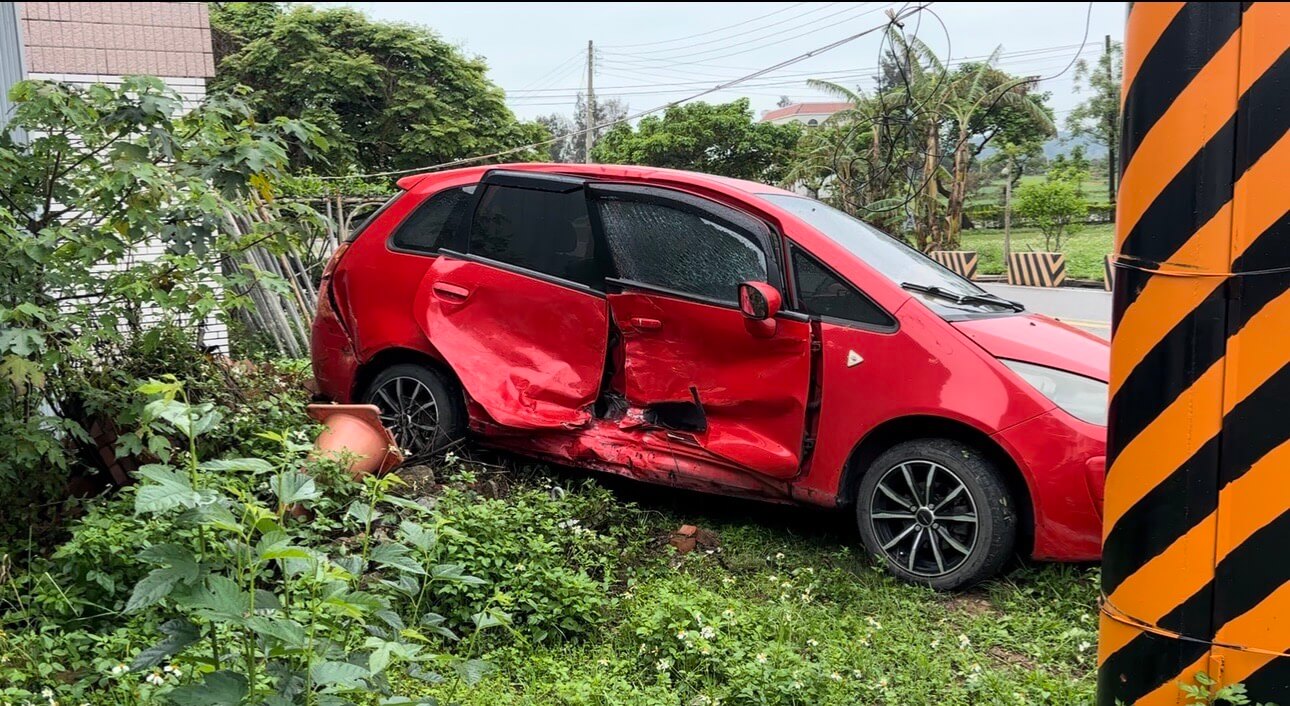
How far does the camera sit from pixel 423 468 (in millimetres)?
4738

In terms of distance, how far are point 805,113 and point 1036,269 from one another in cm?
748

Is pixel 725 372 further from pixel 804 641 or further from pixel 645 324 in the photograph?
pixel 804 641

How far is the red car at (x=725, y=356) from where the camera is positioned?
374 centimetres

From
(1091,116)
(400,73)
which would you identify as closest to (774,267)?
(400,73)

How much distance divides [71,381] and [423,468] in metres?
1.62

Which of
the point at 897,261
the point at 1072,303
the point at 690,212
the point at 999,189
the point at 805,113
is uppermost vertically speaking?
the point at 805,113

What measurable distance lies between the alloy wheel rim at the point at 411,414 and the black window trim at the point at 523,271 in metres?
0.70

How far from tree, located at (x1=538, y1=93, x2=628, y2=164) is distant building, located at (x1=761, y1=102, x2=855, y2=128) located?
4.14 ft

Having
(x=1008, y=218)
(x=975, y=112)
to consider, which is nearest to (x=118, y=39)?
(x=975, y=112)

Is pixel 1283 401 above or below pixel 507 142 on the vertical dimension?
below

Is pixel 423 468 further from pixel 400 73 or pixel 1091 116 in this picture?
pixel 1091 116

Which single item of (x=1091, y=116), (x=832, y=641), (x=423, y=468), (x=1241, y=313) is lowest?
(x=832, y=641)

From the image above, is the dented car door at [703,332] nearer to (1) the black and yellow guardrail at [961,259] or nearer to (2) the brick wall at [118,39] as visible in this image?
(2) the brick wall at [118,39]

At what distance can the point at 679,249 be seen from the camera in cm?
454
